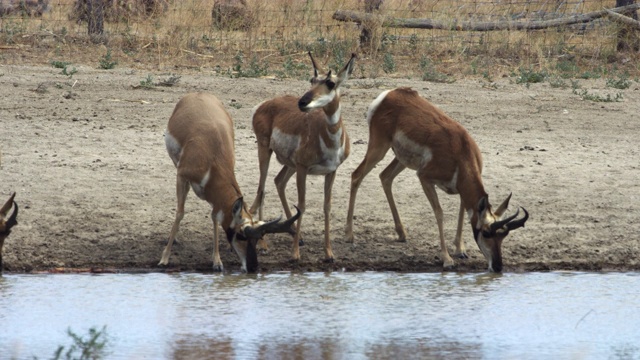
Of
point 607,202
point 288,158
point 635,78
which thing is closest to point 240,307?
point 288,158

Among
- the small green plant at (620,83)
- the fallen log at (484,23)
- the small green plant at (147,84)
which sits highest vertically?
the fallen log at (484,23)

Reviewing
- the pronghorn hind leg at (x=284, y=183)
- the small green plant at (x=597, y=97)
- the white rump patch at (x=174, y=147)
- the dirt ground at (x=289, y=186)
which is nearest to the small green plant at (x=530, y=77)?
the dirt ground at (x=289, y=186)

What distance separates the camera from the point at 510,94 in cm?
1523

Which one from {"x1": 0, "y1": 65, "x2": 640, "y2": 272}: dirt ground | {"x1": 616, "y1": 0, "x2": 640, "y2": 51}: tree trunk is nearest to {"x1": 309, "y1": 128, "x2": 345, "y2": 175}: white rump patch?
{"x1": 0, "y1": 65, "x2": 640, "y2": 272}: dirt ground

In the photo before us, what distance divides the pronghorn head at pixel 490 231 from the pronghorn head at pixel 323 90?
58.7 inches

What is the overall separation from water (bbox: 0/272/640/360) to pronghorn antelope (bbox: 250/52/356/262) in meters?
0.95

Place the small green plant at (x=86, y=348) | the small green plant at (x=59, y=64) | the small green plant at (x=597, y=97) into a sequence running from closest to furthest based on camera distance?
the small green plant at (x=86, y=348) < the small green plant at (x=597, y=97) < the small green plant at (x=59, y=64)

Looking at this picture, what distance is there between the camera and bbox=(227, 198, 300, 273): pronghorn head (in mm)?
8703

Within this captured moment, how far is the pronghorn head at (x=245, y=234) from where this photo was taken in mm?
8703

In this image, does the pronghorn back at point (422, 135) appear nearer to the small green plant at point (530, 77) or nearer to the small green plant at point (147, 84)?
the small green plant at point (147, 84)

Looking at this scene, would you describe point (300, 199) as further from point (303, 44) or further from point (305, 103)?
point (303, 44)

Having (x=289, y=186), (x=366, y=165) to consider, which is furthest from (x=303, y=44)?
(x=366, y=165)

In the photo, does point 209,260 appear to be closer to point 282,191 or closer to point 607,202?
point 282,191

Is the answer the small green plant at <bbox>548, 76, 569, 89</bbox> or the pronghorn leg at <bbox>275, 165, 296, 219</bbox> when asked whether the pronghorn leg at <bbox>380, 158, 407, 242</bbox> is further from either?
the small green plant at <bbox>548, 76, 569, 89</bbox>
